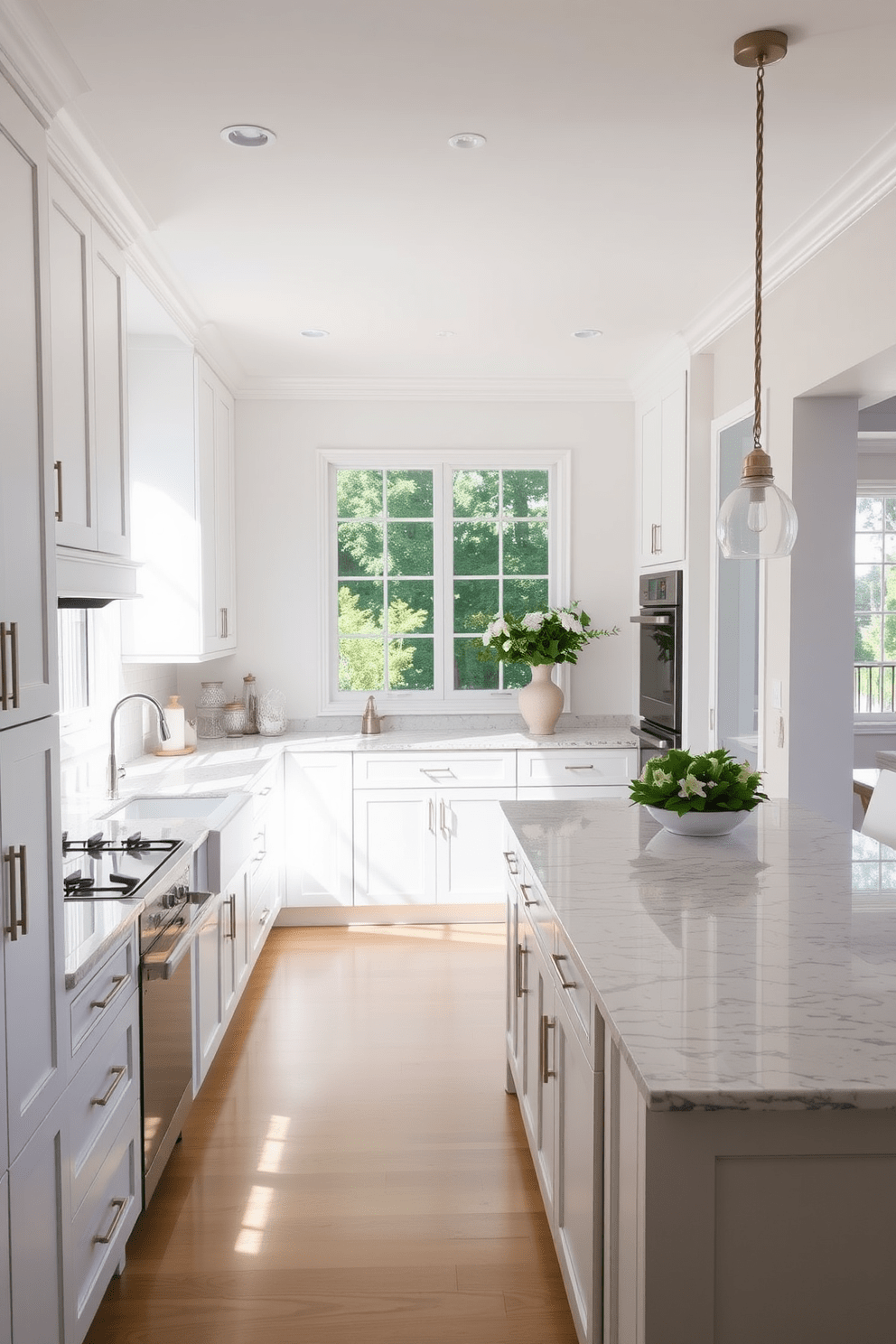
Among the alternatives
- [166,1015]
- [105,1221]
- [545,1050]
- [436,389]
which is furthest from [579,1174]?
[436,389]

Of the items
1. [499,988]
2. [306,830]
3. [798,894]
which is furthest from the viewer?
[306,830]

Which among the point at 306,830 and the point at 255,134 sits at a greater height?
the point at 255,134

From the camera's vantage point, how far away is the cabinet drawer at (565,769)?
501 cm

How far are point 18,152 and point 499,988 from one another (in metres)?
3.35

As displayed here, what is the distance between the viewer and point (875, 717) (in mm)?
6914

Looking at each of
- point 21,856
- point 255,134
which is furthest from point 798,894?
point 255,134

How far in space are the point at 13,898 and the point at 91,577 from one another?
3.38ft

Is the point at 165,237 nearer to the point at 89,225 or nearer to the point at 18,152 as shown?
the point at 89,225

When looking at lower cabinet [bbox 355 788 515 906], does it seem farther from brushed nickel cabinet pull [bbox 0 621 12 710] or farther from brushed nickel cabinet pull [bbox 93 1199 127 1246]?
brushed nickel cabinet pull [bbox 0 621 12 710]

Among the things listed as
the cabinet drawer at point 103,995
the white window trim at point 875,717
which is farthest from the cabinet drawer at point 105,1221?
the white window trim at point 875,717

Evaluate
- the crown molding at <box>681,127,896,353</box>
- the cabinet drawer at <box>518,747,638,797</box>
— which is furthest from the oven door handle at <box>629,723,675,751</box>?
the crown molding at <box>681,127,896,353</box>

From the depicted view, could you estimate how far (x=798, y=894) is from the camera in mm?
2117

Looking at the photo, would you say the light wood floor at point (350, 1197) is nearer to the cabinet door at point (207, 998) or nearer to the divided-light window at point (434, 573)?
the cabinet door at point (207, 998)

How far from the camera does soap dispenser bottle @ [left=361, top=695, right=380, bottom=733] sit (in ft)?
17.4
